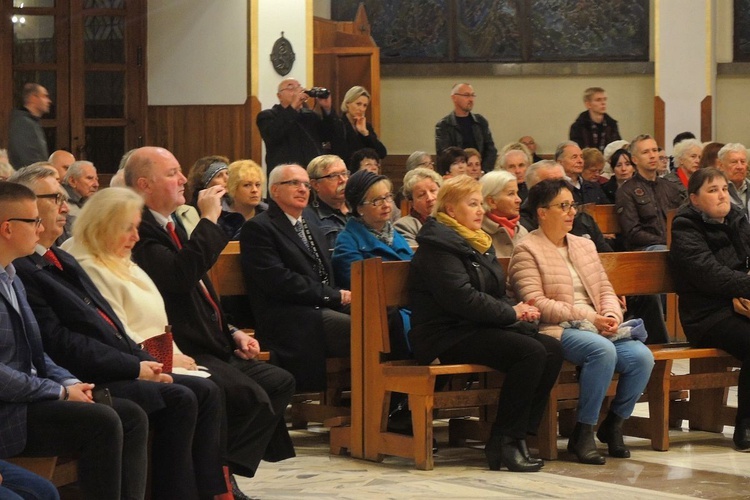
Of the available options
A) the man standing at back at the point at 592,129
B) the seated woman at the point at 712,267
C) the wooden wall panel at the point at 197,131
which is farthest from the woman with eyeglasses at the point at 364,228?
the wooden wall panel at the point at 197,131

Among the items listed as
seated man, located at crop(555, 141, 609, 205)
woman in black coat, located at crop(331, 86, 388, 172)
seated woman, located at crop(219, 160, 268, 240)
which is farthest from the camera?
woman in black coat, located at crop(331, 86, 388, 172)

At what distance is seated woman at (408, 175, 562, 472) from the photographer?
5480 mm

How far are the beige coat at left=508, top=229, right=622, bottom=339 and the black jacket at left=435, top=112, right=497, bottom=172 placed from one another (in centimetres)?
500

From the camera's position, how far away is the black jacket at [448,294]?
216 inches

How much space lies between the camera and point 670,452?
589 cm

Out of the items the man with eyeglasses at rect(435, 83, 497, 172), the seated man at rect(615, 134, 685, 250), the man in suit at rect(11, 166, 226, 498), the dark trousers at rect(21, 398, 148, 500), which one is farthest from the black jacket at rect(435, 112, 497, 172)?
the dark trousers at rect(21, 398, 148, 500)

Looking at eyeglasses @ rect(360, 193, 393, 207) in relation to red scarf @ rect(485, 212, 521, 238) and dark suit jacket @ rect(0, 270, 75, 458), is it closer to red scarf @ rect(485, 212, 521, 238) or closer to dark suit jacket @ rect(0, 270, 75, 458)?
red scarf @ rect(485, 212, 521, 238)

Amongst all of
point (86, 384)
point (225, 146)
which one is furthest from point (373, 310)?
point (225, 146)

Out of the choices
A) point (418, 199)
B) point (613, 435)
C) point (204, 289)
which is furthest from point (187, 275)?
point (418, 199)

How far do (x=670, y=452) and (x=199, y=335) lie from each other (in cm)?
227

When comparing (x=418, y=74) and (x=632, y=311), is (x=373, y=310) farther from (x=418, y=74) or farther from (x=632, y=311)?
(x=418, y=74)

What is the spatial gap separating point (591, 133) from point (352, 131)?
2657mm

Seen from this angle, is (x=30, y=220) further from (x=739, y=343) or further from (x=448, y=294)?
(x=739, y=343)

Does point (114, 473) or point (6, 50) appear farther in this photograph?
point (6, 50)
